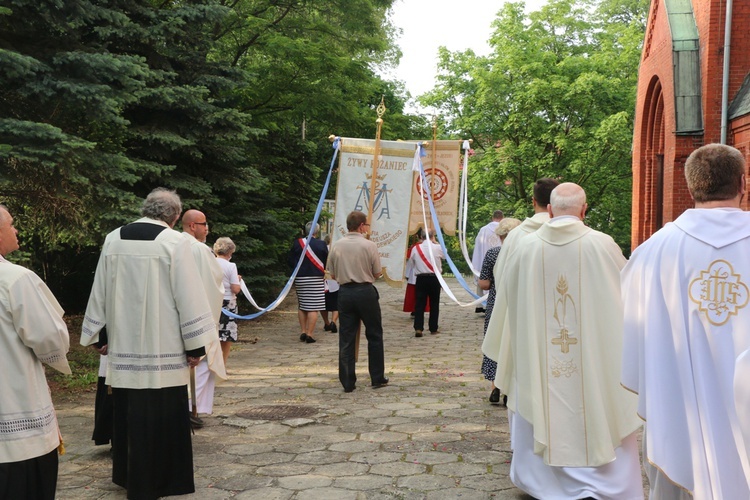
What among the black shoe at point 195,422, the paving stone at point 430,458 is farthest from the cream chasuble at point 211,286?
the paving stone at point 430,458

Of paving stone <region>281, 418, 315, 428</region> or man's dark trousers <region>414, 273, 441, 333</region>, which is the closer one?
paving stone <region>281, 418, 315, 428</region>

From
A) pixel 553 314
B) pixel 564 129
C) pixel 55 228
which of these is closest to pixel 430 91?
pixel 564 129

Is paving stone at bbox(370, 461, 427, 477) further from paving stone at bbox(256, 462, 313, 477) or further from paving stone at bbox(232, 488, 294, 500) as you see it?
paving stone at bbox(232, 488, 294, 500)

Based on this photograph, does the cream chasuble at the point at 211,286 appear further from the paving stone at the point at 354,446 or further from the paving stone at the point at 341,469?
the paving stone at the point at 341,469

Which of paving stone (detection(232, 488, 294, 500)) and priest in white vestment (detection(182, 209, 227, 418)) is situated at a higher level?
priest in white vestment (detection(182, 209, 227, 418))

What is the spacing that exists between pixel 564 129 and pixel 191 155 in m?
25.7

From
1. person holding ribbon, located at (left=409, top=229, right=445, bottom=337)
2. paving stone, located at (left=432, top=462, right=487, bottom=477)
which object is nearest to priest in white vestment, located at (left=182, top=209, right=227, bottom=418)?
paving stone, located at (left=432, top=462, right=487, bottom=477)

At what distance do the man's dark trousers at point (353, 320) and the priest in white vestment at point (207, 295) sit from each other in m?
2.14

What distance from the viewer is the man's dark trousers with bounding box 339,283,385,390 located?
31.6 ft

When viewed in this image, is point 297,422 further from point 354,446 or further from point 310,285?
point 310,285

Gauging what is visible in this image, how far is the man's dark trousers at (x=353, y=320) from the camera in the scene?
9625mm

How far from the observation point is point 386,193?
11992mm

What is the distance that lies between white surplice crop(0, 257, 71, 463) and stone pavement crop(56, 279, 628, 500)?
63.5 inches

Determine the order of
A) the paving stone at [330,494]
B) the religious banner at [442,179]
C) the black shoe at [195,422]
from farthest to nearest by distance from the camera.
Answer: the religious banner at [442,179] → the black shoe at [195,422] → the paving stone at [330,494]
